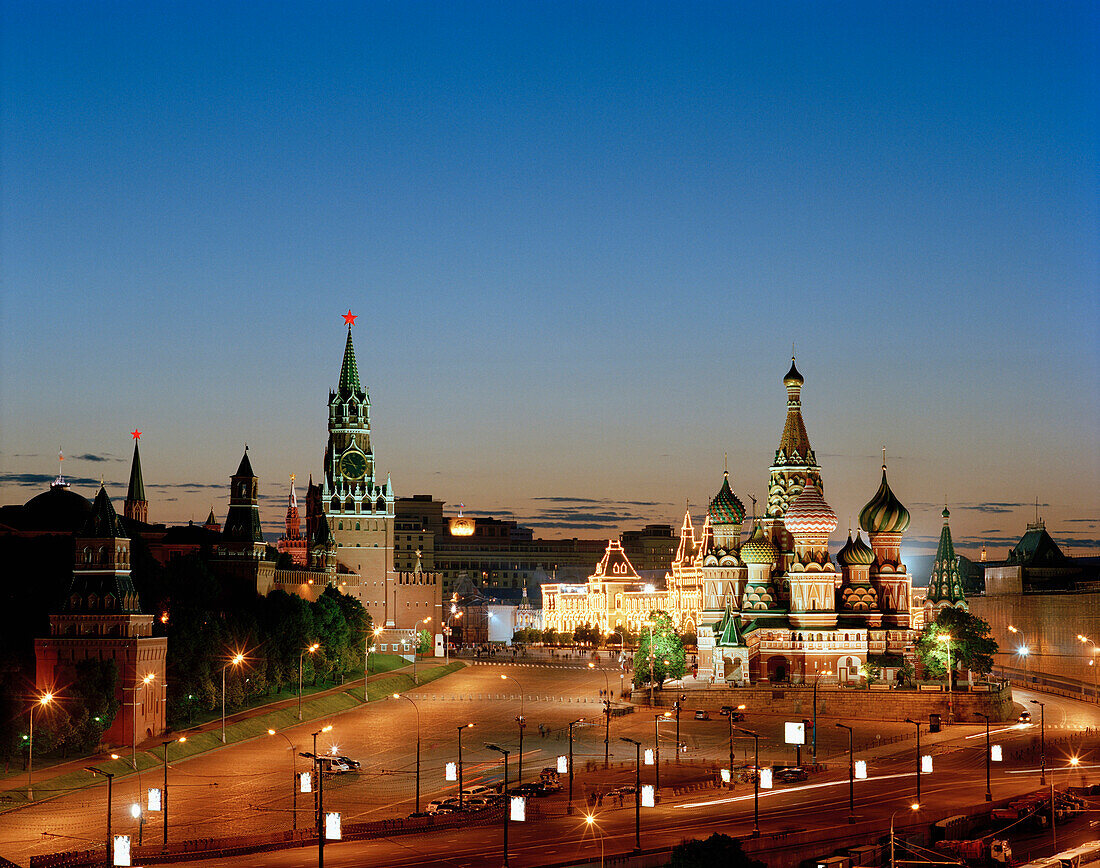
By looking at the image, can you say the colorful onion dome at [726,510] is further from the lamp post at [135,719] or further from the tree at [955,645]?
the lamp post at [135,719]

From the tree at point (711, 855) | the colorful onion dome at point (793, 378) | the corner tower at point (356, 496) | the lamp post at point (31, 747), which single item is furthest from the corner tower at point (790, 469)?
the tree at point (711, 855)

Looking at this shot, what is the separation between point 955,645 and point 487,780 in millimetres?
50161

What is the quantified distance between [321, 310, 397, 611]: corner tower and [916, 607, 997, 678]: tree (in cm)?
6886

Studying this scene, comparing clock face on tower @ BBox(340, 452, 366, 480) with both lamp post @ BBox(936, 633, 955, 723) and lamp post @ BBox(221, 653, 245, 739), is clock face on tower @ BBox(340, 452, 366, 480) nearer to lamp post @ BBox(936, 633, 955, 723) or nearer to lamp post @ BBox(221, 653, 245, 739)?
lamp post @ BBox(221, 653, 245, 739)

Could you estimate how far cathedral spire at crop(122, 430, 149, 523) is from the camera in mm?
154000

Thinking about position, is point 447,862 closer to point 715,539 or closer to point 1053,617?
point 715,539

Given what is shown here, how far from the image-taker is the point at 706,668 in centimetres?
12594

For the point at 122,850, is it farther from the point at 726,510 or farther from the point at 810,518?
the point at 726,510

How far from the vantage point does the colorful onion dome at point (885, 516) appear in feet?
418

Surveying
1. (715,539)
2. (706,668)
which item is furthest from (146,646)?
(715,539)

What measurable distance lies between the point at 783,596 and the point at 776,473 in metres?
12.2

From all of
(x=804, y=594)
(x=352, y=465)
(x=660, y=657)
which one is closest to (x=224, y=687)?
(x=660, y=657)

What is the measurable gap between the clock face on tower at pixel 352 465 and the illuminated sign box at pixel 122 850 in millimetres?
123287

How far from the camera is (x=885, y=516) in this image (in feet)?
418
